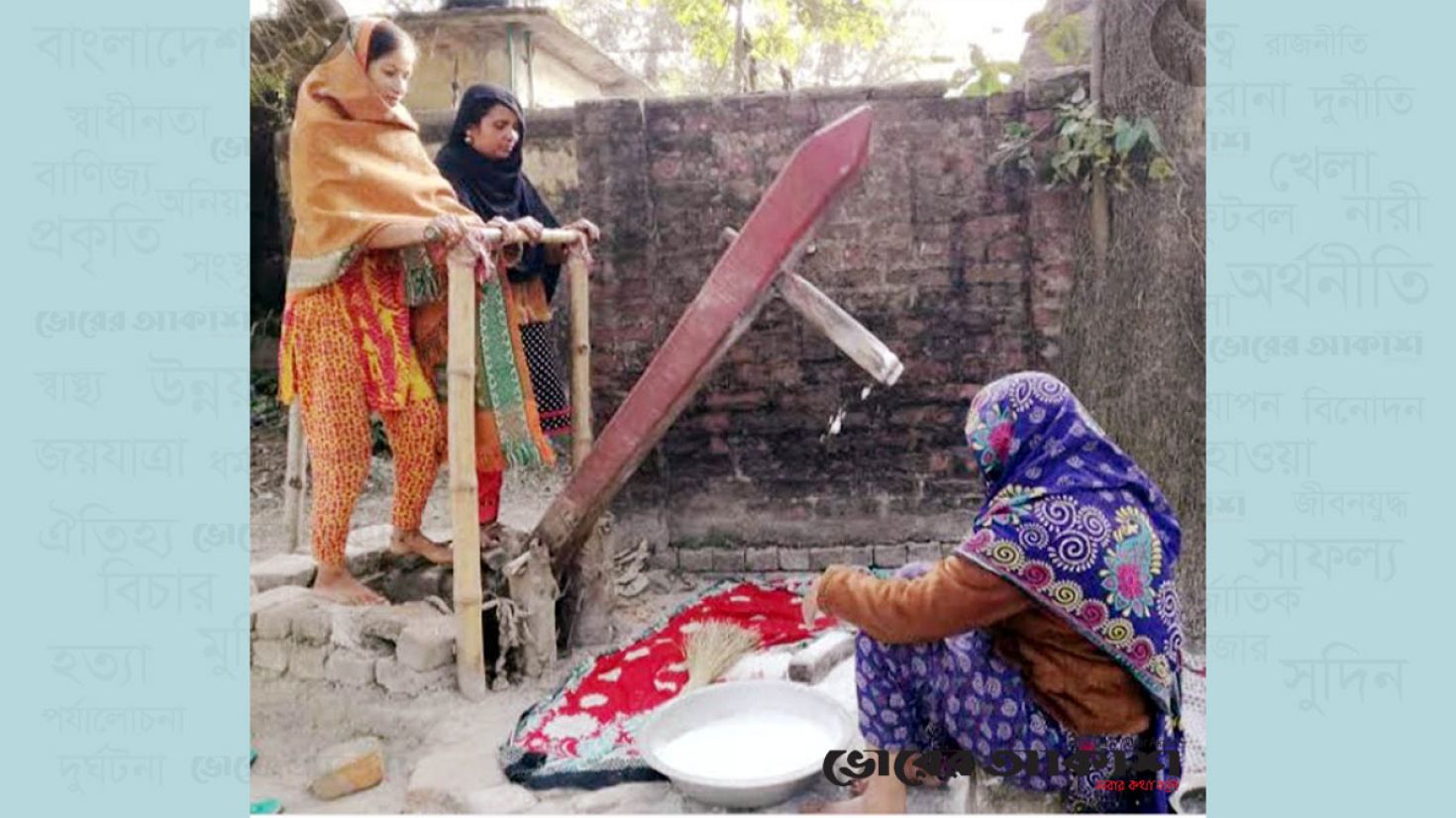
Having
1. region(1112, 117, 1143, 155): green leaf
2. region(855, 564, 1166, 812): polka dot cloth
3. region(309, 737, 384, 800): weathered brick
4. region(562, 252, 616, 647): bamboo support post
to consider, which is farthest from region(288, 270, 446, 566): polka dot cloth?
region(1112, 117, 1143, 155): green leaf

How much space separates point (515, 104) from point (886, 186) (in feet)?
5.30

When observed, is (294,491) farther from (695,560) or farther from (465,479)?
(695,560)

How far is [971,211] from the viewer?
4141mm

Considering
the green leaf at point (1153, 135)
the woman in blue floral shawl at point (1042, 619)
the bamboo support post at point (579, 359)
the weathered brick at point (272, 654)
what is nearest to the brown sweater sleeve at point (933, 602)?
the woman in blue floral shawl at point (1042, 619)

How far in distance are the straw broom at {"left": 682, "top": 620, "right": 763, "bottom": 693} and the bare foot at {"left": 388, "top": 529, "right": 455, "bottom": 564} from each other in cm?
93

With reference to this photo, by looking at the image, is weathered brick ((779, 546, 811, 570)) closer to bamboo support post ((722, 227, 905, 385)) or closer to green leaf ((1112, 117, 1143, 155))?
bamboo support post ((722, 227, 905, 385))

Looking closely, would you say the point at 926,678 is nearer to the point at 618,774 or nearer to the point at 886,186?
the point at 618,774

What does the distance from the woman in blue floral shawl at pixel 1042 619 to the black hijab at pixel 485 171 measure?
6.65ft

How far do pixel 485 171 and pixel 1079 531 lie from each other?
2.45 meters

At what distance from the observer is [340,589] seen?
3.28 meters

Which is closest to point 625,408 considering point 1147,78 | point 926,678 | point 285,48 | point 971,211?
point 926,678

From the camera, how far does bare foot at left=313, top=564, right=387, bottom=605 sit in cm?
327

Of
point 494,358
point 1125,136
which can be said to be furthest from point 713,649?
point 1125,136

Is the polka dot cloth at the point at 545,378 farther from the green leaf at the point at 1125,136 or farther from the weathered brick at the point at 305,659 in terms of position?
the green leaf at the point at 1125,136
